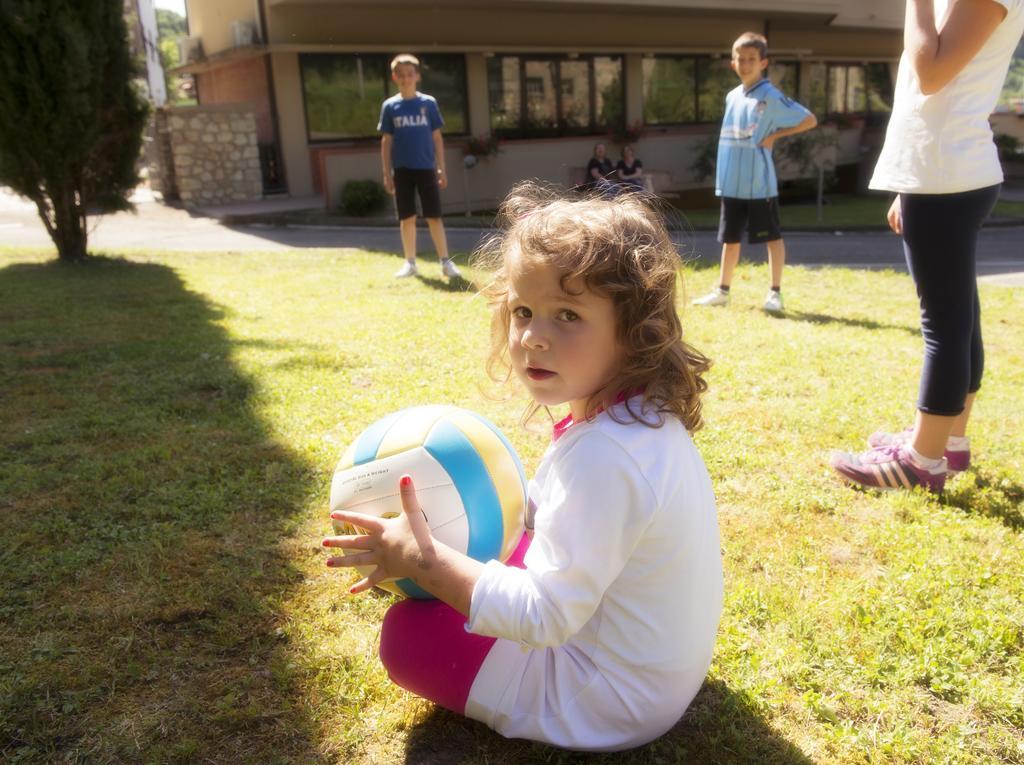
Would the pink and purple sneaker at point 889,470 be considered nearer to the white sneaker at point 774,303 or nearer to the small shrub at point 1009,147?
the white sneaker at point 774,303

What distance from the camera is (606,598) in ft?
5.97

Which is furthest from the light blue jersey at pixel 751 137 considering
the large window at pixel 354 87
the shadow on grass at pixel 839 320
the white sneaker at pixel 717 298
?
the large window at pixel 354 87

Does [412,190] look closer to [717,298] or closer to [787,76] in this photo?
[717,298]

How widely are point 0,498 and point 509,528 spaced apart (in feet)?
7.46

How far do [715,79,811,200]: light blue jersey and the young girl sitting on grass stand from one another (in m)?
5.01

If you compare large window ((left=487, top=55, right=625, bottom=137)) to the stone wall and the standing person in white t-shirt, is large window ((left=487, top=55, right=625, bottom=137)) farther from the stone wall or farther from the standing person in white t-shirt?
the standing person in white t-shirt

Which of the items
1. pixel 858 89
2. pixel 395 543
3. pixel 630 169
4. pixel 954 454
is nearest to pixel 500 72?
pixel 630 169

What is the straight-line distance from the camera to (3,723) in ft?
6.86

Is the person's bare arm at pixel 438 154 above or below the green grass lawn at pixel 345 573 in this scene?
above

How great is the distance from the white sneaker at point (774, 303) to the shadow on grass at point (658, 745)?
16.3ft

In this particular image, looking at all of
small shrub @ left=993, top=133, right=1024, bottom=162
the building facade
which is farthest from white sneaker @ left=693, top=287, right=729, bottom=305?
small shrub @ left=993, top=133, right=1024, bottom=162

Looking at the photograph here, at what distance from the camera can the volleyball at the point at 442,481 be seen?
2.09 m

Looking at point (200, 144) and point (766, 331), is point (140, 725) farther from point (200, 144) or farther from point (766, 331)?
point (200, 144)

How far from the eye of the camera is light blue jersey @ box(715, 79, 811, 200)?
6398 mm
